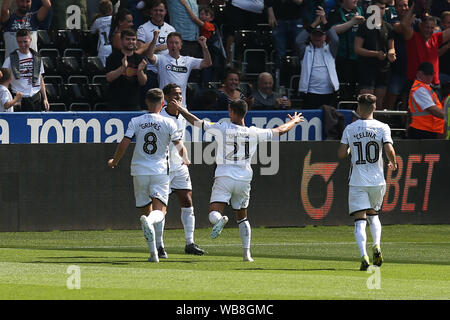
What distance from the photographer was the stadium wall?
1939 centimetres

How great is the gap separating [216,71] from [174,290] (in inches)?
474

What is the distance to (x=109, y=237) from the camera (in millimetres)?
18812

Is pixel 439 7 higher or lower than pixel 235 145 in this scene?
higher

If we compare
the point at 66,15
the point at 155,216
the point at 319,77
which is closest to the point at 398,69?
the point at 319,77

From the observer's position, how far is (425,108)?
22.0 metres

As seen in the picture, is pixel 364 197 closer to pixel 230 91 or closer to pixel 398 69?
pixel 230 91

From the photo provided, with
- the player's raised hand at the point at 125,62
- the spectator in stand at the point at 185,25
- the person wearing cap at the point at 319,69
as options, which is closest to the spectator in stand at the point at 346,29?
the person wearing cap at the point at 319,69

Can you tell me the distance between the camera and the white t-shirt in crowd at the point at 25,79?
65.6 feet

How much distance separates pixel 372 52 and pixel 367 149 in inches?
342

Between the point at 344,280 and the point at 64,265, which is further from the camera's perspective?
the point at 64,265

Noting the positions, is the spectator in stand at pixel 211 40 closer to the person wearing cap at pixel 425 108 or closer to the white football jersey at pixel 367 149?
the person wearing cap at pixel 425 108

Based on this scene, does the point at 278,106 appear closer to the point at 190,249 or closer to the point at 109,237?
the point at 109,237

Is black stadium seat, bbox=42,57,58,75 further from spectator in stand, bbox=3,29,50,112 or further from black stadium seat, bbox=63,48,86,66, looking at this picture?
spectator in stand, bbox=3,29,50,112
